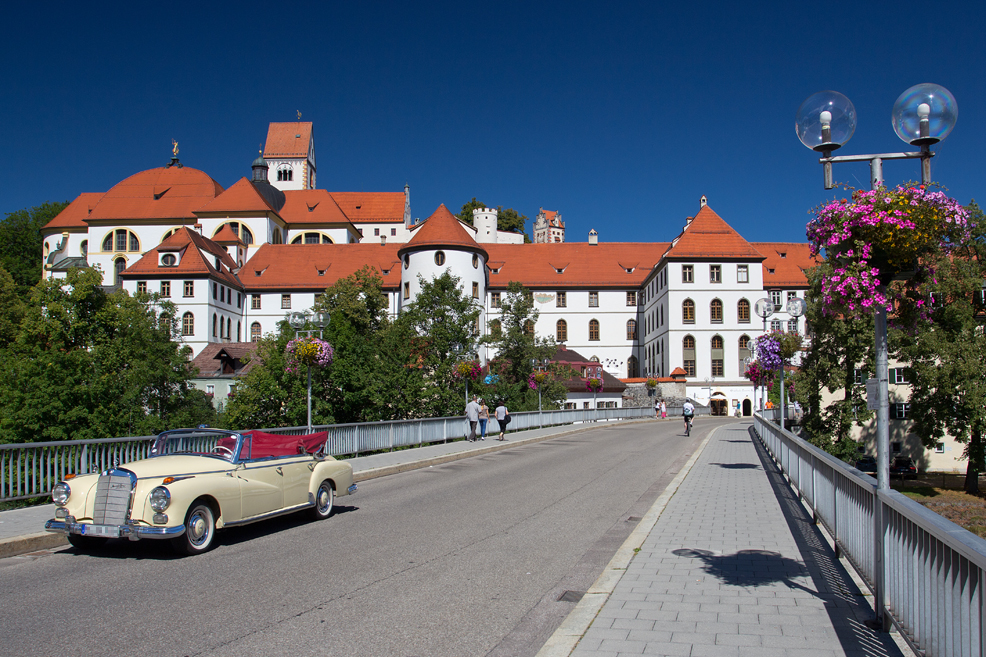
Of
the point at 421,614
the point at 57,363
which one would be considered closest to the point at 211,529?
the point at 421,614

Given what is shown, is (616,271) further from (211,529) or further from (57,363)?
(211,529)

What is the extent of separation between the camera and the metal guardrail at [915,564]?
332 centimetres

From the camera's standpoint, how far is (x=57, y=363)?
24984 millimetres

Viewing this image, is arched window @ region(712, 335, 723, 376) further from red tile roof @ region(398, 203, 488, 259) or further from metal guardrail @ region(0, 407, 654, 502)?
metal guardrail @ region(0, 407, 654, 502)

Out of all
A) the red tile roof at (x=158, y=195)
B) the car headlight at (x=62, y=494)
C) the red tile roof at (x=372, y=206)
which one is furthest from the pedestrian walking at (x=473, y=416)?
the red tile roof at (x=372, y=206)

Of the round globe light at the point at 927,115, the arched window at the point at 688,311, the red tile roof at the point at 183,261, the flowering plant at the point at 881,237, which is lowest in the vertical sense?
the flowering plant at the point at 881,237

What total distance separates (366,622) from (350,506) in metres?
6.55

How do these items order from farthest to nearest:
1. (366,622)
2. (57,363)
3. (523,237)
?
(523,237), (57,363), (366,622)

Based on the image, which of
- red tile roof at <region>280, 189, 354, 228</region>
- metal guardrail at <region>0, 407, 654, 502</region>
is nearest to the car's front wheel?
metal guardrail at <region>0, 407, 654, 502</region>

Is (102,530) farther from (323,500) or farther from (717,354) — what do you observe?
(717,354)

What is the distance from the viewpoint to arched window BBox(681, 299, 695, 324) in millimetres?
71688

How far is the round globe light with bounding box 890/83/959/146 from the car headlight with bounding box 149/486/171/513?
8.01m

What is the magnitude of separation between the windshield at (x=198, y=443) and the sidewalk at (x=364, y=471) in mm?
1597

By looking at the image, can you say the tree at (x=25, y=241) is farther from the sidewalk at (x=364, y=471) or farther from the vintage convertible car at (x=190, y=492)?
the vintage convertible car at (x=190, y=492)
